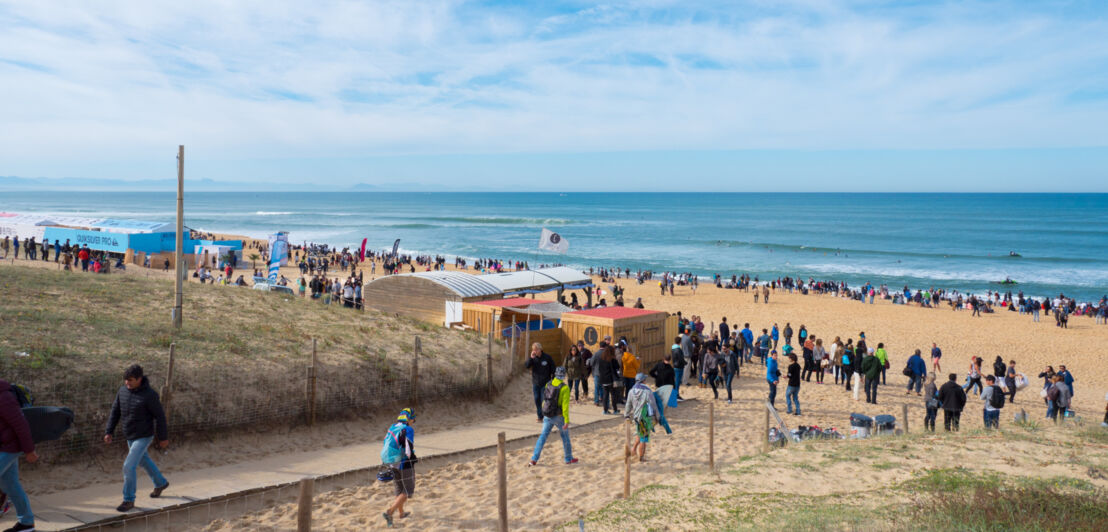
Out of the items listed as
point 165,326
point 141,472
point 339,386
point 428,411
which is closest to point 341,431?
point 339,386

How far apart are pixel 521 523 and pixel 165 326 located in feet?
24.0

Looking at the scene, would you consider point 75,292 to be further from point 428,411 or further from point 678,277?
point 678,277

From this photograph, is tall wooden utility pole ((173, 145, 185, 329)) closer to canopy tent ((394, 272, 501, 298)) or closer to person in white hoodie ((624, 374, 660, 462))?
person in white hoodie ((624, 374, 660, 462))

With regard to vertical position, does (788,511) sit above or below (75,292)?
below

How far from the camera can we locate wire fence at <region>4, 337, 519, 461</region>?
7.83 m

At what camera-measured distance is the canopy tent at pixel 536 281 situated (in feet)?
65.4

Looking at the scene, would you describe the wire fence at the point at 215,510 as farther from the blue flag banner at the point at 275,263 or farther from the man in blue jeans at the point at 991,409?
the blue flag banner at the point at 275,263

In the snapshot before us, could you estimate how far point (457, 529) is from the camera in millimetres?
6762

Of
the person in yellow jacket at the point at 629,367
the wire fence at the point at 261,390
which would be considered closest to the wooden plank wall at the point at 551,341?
the wire fence at the point at 261,390

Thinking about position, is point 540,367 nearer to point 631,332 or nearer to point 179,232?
point 631,332

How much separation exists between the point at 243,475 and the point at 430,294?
9.69 metres

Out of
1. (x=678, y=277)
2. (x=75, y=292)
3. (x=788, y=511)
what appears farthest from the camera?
(x=678, y=277)

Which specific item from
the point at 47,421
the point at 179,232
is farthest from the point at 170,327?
the point at 47,421

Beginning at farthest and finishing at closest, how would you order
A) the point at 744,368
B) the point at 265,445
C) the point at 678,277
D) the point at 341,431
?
the point at 678,277
the point at 744,368
the point at 341,431
the point at 265,445
